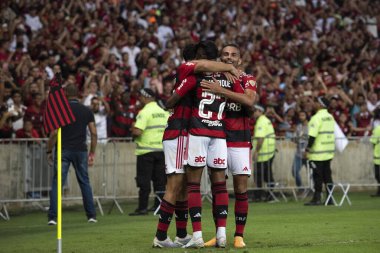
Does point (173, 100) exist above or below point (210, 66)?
Result: below

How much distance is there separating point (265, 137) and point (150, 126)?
196 inches

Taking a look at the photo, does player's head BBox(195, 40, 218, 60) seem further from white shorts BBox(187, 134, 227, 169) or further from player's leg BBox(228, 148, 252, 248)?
player's leg BBox(228, 148, 252, 248)

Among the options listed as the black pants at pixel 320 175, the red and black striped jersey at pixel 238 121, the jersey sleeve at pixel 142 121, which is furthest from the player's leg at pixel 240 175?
the black pants at pixel 320 175

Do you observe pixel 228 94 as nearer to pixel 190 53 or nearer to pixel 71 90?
pixel 190 53

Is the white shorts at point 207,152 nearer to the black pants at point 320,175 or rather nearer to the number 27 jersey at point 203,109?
the number 27 jersey at point 203,109

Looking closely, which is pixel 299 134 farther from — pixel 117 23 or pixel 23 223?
pixel 23 223

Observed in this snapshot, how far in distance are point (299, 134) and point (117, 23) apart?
22.8 ft

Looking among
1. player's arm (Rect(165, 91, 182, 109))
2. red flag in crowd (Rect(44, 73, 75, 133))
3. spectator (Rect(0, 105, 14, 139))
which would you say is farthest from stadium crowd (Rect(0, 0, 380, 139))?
red flag in crowd (Rect(44, 73, 75, 133))

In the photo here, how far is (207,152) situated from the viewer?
1108cm

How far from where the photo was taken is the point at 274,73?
96.8 feet

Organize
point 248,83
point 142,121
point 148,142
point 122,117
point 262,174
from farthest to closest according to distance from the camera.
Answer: point 262,174 → point 122,117 → point 148,142 → point 142,121 → point 248,83

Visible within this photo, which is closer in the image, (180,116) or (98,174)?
(180,116)

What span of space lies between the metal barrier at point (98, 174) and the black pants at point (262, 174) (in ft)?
0.54

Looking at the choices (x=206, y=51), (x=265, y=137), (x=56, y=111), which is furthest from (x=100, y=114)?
(x=56, y=111)
